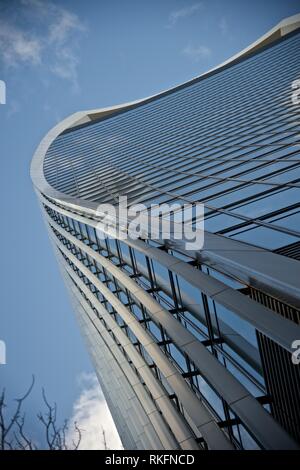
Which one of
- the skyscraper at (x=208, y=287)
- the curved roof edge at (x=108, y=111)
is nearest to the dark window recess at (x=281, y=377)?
the skyscraper at (x=208, y=287)

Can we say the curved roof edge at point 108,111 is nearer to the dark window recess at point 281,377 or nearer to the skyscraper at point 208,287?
the skyscraper at point 208,287

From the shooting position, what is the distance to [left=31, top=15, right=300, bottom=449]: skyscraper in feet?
26.2

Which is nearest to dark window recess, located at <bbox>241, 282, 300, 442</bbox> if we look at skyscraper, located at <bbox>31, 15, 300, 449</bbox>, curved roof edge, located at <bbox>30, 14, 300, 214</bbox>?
skyscraper, located at <bbox>31, 15, 300, 449</bbox>

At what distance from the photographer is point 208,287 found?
9.64 m

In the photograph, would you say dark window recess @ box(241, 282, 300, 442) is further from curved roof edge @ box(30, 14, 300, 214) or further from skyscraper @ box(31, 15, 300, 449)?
curved roof edge @ box(30, 14, 300, 214)

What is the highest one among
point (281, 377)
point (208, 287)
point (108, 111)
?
point (108, 111)

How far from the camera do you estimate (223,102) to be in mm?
45344

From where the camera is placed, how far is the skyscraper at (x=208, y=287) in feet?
26.2

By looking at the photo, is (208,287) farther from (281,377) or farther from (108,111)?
(108,111)

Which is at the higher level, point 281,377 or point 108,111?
point 108,111

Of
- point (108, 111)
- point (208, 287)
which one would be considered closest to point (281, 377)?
point (208, 287)

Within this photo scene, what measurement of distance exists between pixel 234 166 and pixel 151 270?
715 centimetres
